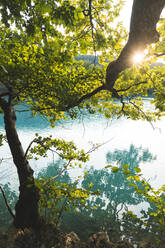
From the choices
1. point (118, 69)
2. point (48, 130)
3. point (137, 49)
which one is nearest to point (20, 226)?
point (118, 69)

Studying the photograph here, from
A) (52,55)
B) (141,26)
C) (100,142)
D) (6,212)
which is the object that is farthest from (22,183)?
(100,142)

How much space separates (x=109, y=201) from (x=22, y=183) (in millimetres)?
13221

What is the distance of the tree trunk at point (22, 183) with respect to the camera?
189 inches

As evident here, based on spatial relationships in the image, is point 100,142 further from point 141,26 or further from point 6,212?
point 141,26

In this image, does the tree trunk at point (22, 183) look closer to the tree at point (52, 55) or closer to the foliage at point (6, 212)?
the tree at point (52, 55)

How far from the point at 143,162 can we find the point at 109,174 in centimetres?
720

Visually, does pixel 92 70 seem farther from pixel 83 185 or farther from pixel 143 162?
pixel 143 162

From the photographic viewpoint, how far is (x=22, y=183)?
506 cm

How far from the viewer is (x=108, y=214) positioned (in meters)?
12.9

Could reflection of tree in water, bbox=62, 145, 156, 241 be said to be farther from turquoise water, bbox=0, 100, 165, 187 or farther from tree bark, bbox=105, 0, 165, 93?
tree bark, bbox=105, 0, 165, 93

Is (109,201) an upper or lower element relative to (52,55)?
lower

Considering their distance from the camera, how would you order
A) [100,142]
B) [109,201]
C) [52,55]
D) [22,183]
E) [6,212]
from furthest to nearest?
[100,142] < [109,201] < [6,212] < [22,183] < [52,55]

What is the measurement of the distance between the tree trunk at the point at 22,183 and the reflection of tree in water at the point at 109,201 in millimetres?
1930

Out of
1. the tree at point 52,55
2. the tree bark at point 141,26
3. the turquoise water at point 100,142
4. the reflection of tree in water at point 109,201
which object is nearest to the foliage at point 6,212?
the turquoise water at point 100,142
